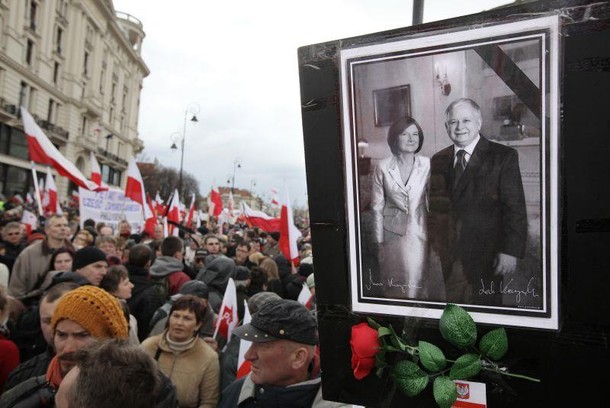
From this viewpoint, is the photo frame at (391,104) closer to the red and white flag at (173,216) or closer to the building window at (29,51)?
the red and white flag at (173,216)

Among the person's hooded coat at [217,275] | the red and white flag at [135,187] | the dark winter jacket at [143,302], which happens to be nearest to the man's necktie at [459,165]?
the dark winter jacket at [143,302]

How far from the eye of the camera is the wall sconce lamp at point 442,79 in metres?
1.00

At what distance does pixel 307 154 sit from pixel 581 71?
0.62 meters

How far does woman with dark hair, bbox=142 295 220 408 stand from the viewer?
121 inches

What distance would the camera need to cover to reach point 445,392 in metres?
0.97

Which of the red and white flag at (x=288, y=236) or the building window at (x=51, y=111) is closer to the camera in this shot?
the red and white flag at (x=288, y=236)

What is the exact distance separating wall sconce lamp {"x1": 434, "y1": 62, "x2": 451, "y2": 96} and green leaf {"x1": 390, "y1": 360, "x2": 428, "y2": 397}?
0.62m

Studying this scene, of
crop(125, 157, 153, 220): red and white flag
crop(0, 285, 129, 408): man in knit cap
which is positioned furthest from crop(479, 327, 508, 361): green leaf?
crop(125, 157, 153, 220): red and white flag

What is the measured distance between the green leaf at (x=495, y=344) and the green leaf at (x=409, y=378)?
146 millimetres

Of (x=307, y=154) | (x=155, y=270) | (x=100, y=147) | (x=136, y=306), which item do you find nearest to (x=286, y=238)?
(x=155, y=270)

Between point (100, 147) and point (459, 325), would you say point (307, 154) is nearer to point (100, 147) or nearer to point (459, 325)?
point (459, 325)

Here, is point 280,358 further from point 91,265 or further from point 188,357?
point 91,265

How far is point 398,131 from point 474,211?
0.82 feet

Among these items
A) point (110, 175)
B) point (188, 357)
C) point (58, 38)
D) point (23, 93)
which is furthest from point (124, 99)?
point (188, 357)
